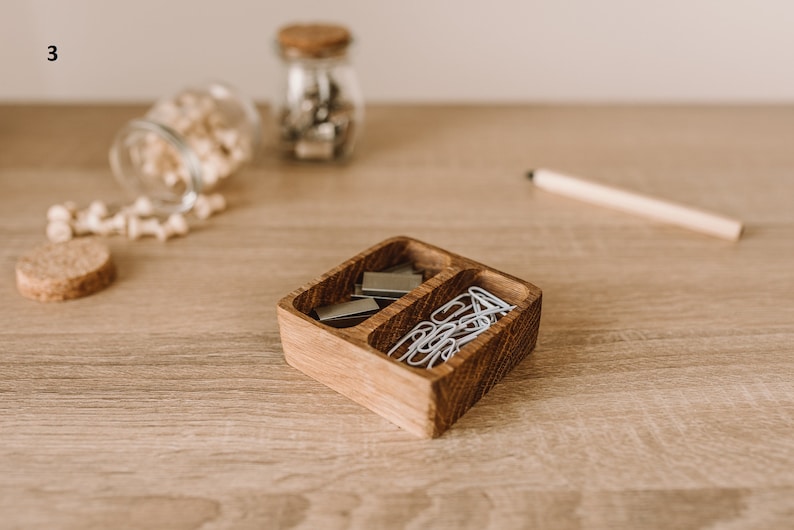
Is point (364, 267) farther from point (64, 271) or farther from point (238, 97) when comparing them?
point (238, 97)

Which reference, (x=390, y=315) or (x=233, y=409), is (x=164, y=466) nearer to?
(x=233, y=409)

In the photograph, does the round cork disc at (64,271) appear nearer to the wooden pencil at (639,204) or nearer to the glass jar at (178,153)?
the glass jar at (178,153)

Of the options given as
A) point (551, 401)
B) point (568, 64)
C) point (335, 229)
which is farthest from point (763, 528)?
point (568, 64)

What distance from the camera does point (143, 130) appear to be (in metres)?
0.90

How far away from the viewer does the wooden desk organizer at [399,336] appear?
56 centimetres

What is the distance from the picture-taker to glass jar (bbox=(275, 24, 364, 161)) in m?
0.96

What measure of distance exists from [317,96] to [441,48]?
34cm

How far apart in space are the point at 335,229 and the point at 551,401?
0.37 m

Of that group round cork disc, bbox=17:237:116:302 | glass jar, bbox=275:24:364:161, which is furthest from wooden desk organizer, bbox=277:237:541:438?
glass jar, bbox=275:24:364:161

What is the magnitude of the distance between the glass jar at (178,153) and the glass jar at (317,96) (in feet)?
0.24

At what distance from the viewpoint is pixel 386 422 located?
1.95 feet

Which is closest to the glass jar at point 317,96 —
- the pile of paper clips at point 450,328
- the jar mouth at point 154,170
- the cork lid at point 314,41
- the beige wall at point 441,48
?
the cork lid at point 314,41

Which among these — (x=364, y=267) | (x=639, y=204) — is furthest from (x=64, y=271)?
(x=639, y=204)

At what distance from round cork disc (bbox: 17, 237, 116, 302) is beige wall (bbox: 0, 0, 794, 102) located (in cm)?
57
